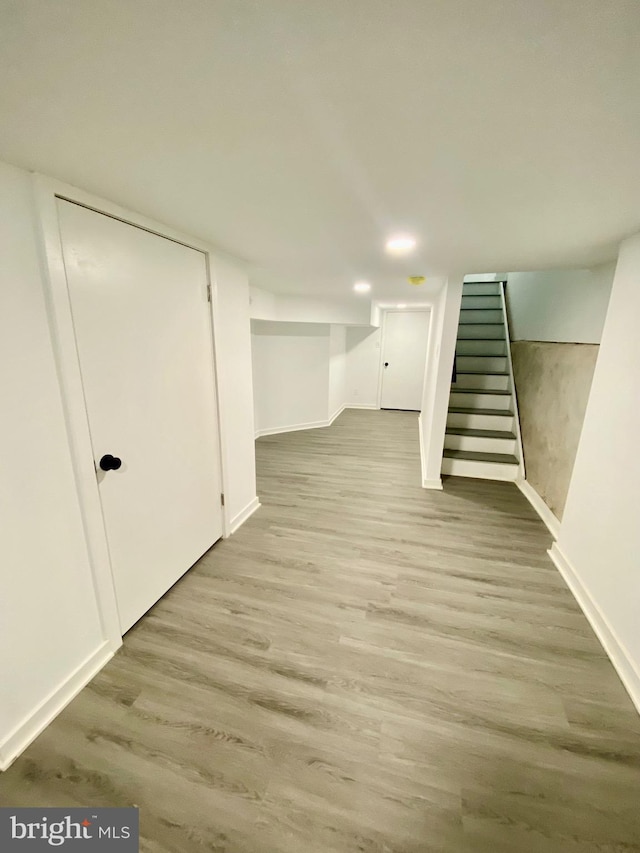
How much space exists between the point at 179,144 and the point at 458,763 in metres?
2.27

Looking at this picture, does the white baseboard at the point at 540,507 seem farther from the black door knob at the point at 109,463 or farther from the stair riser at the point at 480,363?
the black door knob at the point at 109,463

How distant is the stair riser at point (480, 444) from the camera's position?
3.57 m

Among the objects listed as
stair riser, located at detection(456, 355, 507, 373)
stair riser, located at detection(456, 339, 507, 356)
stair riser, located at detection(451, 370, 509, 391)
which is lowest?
stair riser, located at detection(451, 370, 509, 391)

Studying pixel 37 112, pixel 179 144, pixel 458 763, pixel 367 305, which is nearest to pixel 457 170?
pixel 179 144

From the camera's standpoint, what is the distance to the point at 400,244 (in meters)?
1.90

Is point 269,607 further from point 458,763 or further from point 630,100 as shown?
point 630,100

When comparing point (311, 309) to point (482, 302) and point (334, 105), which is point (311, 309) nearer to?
point (482, 302)

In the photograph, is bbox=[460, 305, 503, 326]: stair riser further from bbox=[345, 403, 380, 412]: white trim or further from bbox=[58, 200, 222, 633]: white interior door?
bbox=[58, 200, 222, 633]: white interior door

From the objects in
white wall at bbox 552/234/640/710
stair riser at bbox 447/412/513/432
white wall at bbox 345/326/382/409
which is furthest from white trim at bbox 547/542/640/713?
white wall at bbox 345/326/382/409

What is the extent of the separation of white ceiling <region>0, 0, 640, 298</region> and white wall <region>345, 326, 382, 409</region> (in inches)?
209

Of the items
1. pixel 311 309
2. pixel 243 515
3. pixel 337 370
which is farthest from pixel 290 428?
pixel 243 515

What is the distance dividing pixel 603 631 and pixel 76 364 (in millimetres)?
2778

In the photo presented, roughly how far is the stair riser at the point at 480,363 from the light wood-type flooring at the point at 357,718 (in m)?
2.56

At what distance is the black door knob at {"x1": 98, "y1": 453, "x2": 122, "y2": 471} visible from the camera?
1.40m
